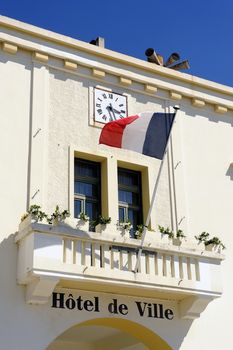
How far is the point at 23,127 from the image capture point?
13.6m

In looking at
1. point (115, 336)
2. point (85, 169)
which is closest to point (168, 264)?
point (85, 169)

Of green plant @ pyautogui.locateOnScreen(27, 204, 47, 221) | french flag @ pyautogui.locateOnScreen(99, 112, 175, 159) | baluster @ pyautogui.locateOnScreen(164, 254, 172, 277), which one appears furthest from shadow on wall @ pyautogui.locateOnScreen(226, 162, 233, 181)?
green plant @ pyautogui.locateOnScreen(27, 204, 47, 221)

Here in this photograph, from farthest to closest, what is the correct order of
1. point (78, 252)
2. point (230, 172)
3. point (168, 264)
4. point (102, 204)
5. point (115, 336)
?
1. point (230, 172)
2. point (115, 336)
3. point (102, 204)
4. point (168, 264)
5. point (78, 252)

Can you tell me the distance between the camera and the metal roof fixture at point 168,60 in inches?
646

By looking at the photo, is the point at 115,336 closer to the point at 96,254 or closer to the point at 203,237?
the point at 203,237

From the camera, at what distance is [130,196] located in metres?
14.7

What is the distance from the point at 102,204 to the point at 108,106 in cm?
237

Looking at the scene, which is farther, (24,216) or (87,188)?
(87,188)

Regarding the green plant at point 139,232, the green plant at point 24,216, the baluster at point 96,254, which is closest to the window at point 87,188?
the green plant at point 139,232

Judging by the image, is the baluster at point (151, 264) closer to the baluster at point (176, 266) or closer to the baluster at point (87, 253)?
the baluster at point (176, 266)

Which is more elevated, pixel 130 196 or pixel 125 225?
pixel 130 196

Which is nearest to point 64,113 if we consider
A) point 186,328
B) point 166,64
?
point 166,64

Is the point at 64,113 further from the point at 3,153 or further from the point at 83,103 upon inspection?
the point at 3,153

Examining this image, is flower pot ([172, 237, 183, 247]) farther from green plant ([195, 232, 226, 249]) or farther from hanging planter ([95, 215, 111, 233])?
hanging planter ([95, 215, 111, 233])
